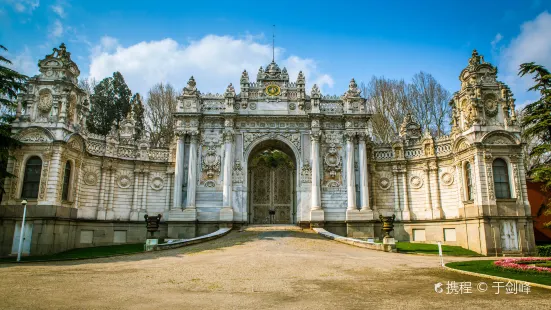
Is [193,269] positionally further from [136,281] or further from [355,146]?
[355,146]

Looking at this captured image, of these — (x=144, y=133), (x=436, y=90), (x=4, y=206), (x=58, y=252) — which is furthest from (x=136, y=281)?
(x=436, y=90)

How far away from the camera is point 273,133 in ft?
91.2

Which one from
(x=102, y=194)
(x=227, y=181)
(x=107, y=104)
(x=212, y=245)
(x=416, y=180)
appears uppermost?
(x=107, y=104)

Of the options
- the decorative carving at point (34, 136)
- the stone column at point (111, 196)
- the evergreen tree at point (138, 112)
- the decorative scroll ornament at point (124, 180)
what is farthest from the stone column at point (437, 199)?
the evergreen tree at point (138, 112)

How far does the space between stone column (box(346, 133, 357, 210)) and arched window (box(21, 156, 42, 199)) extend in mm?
19144

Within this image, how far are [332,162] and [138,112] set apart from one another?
21295mm

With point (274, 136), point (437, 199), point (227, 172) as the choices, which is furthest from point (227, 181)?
point (437, 199)

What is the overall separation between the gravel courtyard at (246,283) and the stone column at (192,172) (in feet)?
26.3

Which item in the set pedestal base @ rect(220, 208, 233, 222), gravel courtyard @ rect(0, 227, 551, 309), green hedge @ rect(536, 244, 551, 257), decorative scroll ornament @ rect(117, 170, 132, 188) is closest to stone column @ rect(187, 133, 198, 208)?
pedestal base @ rect(220, 208, 233, 222)

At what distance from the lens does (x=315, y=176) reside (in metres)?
26.8

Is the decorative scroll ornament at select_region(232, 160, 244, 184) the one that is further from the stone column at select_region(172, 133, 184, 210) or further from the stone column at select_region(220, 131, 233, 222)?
the stone column at select_region(172, 133, 184, 210)

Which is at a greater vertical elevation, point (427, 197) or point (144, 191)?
point (144, 191)

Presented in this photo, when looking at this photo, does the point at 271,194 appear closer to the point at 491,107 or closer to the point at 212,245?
the point at 212,245

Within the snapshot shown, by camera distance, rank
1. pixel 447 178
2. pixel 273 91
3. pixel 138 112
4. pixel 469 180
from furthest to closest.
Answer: pixel 138 112, pixel 273 91, pixel 447 178, pixel 469 180
